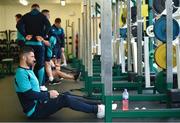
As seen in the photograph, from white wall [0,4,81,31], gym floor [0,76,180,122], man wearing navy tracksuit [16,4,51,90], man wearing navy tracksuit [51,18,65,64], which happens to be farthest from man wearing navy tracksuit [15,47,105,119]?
white wall [0,4,81,31]

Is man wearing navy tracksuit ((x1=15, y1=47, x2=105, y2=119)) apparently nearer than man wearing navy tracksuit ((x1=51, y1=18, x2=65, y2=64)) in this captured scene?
Yes

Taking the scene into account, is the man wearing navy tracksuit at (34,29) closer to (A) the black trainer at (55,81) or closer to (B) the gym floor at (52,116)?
(B) the gym floor at (52,116)

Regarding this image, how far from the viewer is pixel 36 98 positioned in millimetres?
3879

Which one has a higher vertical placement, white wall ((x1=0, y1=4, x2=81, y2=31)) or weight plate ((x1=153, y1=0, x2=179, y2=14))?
white wall ((x1=0, y1=4, x2=81, y2=31))

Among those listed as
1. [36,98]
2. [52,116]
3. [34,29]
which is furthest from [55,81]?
[36,98]

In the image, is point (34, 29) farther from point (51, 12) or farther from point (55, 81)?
point (51, 12)

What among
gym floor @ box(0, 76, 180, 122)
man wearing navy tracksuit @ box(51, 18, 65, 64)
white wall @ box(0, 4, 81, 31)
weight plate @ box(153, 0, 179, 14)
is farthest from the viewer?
white wall @ box(0, 4, 81, 31)

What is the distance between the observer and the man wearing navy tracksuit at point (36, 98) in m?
3.86

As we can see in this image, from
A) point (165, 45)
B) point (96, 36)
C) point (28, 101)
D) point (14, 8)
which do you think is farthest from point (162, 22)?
point (14, 8)

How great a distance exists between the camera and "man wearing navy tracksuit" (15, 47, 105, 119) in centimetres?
386

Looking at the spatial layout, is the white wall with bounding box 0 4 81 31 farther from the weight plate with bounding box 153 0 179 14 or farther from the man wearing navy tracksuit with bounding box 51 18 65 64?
the weight plate with bounding box 153 0 179 14

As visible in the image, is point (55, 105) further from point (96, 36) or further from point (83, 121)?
point (96, 36)

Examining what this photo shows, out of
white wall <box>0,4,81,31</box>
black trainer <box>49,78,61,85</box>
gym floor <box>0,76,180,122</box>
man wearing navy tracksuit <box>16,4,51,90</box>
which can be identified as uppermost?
white wall <box>0,4,81,31</box>

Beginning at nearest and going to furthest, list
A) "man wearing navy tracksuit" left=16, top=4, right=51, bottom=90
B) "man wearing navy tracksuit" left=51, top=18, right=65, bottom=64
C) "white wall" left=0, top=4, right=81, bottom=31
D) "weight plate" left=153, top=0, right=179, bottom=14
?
"weight plate" left=153, top=0, right=179, bottom=14 < "man wearing navy tracksuit" left=16, top=4, right=51, bottom=90 < "man wearing navy tracksuit" left=51, top=18, right=65, bottom=64 < "white wall" left=0, top=4, right=81, bottom=31
